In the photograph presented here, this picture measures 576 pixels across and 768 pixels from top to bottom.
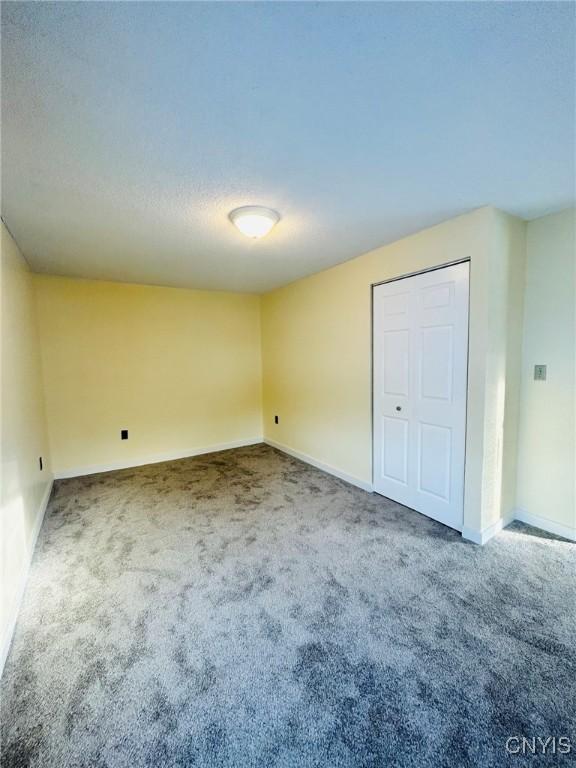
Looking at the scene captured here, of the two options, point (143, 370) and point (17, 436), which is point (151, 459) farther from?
point (17, 436)

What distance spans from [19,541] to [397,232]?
3.45 metres

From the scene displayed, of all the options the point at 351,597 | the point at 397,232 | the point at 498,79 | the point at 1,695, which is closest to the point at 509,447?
the point at 351,597

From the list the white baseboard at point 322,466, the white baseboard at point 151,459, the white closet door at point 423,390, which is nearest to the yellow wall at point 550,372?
the white closet door at point 423,390

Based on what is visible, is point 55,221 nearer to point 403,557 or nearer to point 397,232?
point 397,232

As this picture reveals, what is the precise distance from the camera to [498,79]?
1207 mm

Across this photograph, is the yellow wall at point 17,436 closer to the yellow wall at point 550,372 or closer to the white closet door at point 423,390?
the white closet door at point 423,390

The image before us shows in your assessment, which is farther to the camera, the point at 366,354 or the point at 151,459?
the point at 151,459

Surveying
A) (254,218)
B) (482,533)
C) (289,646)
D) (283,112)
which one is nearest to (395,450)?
(482,533)

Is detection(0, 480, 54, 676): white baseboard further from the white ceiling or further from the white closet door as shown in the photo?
the white closet door

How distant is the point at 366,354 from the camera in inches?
128

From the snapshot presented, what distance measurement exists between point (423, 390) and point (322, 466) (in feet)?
5.59

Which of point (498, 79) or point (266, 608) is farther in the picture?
Result: point (266, 608)

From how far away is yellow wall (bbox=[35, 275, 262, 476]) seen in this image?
386 centimetres

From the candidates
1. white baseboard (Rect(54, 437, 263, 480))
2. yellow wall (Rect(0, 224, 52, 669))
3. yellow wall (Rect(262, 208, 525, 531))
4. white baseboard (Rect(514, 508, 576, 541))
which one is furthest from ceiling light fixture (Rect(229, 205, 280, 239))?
white baseboard (Rect(54, 437, 263, 480))
